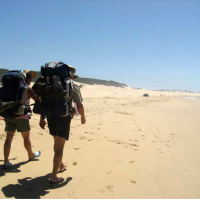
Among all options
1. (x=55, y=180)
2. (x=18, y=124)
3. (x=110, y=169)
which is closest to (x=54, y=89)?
(x=18, y=124)

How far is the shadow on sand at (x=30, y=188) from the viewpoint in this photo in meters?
2.58

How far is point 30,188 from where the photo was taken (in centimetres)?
276

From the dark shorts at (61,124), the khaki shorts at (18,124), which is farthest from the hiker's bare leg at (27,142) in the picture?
Answer: the dark shorts at (61,124)

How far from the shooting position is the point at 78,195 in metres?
2.63

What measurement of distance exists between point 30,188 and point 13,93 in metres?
1.48

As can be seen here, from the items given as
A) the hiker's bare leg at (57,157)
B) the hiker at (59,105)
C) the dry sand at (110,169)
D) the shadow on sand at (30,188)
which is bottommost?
the shadow on sand at (30,188)

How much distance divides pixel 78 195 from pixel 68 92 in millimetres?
1465

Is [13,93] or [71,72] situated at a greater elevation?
[71,72]

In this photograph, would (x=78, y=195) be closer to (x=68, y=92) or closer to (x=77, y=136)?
(x=68, y=92)

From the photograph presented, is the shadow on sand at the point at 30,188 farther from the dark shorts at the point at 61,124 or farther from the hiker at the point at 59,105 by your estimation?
the dark shorts at the point at 61,124

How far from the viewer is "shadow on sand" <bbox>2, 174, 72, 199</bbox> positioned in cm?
258

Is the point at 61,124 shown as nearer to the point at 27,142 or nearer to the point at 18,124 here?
the point at 18,124

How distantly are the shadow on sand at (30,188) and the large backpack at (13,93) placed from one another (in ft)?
3.54

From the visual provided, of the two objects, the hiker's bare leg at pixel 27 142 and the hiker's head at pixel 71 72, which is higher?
the hiker's head at pixel 71 72
